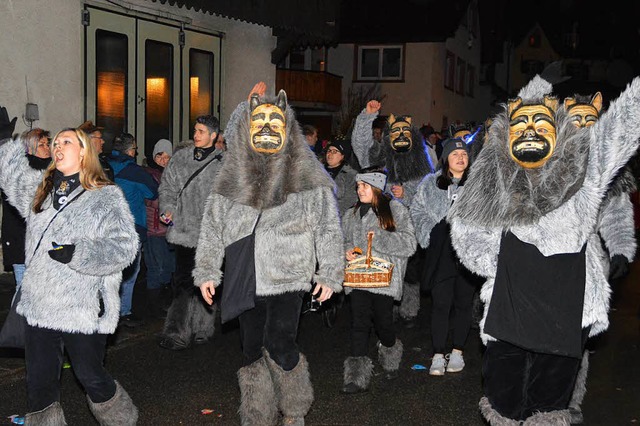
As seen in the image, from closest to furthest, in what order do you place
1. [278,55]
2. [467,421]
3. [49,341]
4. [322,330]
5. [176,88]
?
[49,341] → [467,421] → [322,330] → [176,88] → [278,55]

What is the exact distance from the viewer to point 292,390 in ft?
18.5

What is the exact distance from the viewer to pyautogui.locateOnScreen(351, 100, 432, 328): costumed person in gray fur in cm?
958

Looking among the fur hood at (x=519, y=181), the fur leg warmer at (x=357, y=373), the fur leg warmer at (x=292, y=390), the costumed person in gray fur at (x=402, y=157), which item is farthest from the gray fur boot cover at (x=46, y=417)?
the costumed person in gray fur at (x=402, y=157)

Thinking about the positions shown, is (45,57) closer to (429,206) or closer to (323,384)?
(429,206)

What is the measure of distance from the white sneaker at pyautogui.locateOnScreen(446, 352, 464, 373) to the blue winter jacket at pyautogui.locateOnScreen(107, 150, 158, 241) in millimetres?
3797

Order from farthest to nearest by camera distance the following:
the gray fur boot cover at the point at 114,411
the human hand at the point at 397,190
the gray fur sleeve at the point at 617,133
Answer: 1. the human hand at the point at 397,190
2. the gray fur boot cover at the point at 114,411
3. the gray fur sleeve at the point at 617,133

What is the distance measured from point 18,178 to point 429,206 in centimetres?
377

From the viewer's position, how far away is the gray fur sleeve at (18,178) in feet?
17.7

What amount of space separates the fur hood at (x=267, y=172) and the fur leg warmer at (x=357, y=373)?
1.80m

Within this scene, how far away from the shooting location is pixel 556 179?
4.76 m

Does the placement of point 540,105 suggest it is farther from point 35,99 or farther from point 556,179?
point 35,99

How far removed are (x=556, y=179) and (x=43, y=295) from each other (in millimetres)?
3129

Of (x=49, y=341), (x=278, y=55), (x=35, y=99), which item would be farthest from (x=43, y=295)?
(x=278, y=55)

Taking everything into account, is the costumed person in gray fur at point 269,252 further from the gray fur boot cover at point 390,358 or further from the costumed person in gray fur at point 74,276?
the gray fur boot cover at point 390,358
